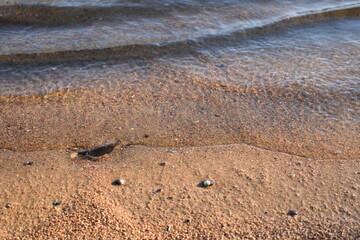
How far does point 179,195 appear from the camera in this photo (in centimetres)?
246

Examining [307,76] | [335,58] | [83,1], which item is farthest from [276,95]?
[83,1]

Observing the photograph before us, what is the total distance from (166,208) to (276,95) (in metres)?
2.04

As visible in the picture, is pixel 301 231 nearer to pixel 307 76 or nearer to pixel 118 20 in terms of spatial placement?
pixel 307 76

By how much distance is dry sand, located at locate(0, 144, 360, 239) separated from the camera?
2154 millimetres

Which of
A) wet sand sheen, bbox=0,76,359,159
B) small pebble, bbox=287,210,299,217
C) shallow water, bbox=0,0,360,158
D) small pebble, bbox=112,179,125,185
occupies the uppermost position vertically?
shallow water, bbox=0,0,360,158

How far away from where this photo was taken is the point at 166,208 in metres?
2.34

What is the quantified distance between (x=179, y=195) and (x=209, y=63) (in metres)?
2.56

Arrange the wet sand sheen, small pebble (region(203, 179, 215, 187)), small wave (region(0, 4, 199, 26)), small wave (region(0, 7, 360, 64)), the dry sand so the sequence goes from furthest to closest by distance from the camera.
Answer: small wave (region(0, 4, 199, 26)) < small wave (region(0, 7, 360, 64)) < the wet sand sheen < small pebble (region(203, 179, 215, 187)) < the dry sand

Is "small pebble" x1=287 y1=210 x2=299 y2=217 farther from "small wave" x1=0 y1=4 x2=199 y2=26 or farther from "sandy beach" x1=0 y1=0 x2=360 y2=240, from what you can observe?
"small wave" x1=0 y1=4 x2=199 y2=26

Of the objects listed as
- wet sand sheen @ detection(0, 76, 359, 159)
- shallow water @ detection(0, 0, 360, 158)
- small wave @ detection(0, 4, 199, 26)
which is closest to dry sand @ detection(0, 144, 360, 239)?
wet sand sheen @ detection(0, 76, 359, 159)

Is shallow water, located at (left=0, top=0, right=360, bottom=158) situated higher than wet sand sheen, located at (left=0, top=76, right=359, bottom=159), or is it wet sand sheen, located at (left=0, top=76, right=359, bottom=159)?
shallow water, located at (left=0, top=0, right=360, bottom=158)

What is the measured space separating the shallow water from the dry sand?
0.27m

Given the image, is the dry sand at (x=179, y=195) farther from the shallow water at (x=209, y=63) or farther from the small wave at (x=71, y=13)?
the small wave at (x=71, y=13)

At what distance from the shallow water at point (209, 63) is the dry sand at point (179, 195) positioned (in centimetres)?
27
